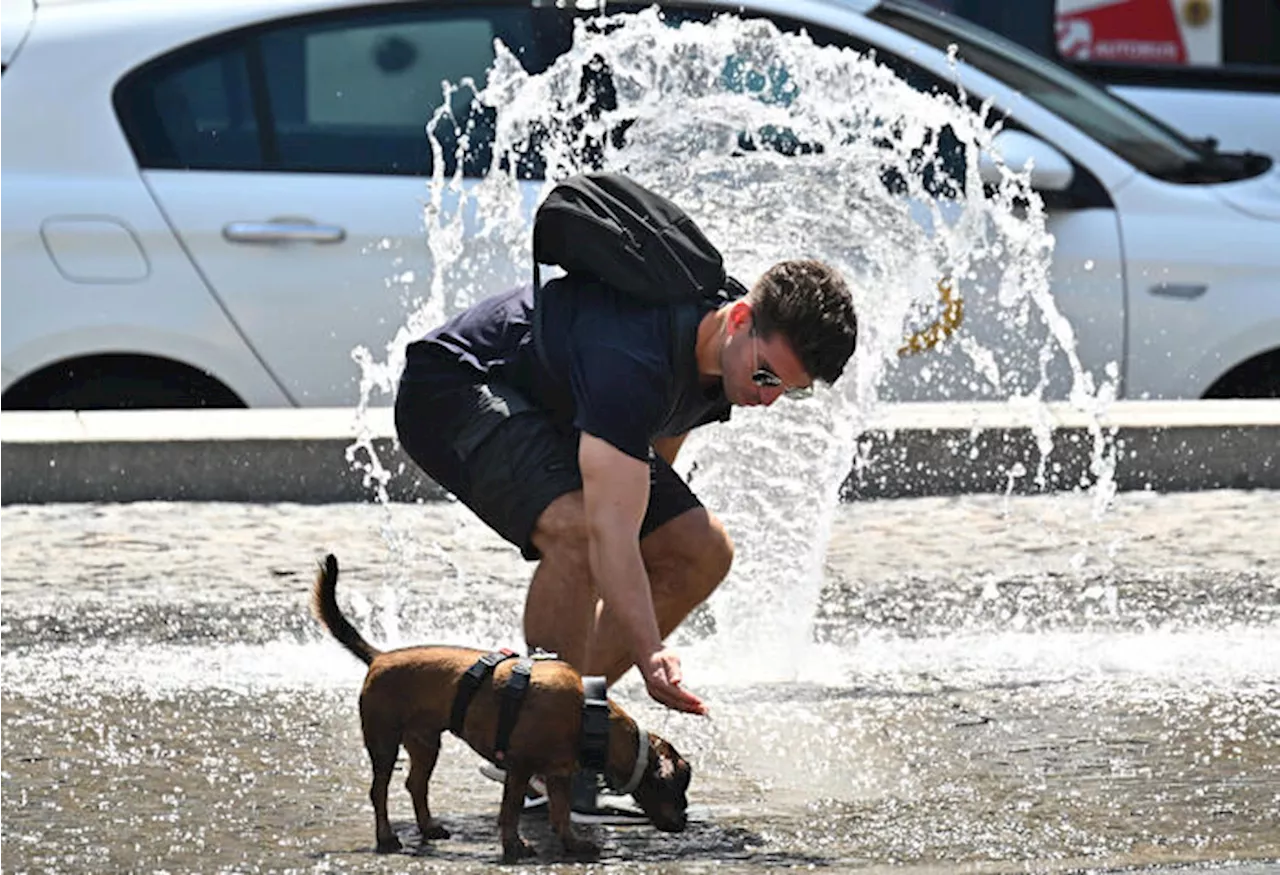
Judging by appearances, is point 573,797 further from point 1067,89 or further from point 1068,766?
point 1067,89

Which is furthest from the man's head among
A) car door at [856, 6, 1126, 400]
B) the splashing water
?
car door at [856, 6, 1126, 400]

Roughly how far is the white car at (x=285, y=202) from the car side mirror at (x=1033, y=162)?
11mm

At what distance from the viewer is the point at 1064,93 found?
991 centimetres

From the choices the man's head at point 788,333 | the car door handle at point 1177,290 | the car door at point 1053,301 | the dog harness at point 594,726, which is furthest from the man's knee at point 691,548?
the car door handle at point 1177,290

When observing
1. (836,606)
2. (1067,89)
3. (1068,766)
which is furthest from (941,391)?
(1068,766)

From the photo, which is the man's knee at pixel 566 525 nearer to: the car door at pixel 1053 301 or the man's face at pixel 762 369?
the man's face at pixel 762 369

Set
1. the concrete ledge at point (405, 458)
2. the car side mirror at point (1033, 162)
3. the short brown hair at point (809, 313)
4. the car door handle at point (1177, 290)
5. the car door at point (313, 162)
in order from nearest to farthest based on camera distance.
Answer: the short brown hair at point (809, 313) → the concrete ledge at point (405, 458) → the car side mirror at point (1033, 162) → the car door at point (313, 162) → the car door handle at point (1177, 290)

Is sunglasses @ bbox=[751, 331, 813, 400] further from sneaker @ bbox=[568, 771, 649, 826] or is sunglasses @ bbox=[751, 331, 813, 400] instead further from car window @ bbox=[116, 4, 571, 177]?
car window @ bbox=[116, 4, 571, 177]

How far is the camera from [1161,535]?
8.40 meters

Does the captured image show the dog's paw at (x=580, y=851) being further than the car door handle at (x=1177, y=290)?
No

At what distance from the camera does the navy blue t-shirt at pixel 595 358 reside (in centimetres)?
500

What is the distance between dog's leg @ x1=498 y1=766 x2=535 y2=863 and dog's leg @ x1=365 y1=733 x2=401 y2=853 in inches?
7.6

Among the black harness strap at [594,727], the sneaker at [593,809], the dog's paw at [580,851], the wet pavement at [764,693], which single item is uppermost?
the black harness strap at [594,727]

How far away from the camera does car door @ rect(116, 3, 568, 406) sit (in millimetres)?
9172
